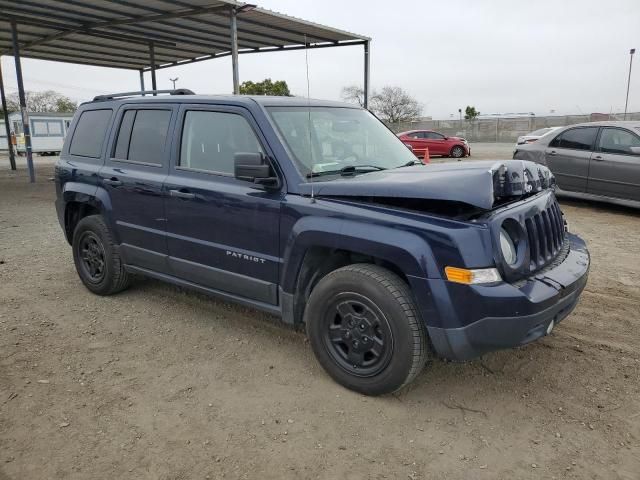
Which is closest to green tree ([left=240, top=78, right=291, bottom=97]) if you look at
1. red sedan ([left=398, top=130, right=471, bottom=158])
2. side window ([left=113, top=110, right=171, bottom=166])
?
red sedan ([left=398, top=130, right=471, bottom=158])

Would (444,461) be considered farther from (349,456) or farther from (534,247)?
(534,247)

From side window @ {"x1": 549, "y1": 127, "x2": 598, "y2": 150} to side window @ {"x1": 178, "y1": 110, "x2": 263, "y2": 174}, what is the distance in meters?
7.55

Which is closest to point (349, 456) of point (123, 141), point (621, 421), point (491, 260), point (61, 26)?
point (491, 260)

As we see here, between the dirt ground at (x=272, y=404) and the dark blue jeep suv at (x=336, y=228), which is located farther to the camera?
the dark blue jeep suv at (x=336, y=228)

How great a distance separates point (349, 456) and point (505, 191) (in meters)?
1.72

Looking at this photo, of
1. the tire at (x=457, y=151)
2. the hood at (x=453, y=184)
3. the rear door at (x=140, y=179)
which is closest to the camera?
the hood at (x=453, y=184)

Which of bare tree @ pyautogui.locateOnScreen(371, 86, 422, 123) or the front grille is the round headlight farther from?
bare tree @ pyautogui.locateOnScreen(371, 86, 422, 123)

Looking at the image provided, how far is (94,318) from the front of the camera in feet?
14.6

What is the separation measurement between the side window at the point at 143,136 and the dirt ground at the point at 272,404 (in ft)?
4.65

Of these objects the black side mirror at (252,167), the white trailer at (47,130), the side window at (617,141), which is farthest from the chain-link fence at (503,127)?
the black side mirror at (252,167)

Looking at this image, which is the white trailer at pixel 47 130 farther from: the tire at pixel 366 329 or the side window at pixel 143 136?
the tire at pixel 366 329

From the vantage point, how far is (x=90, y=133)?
4.95 metres

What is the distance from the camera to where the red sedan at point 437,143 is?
75.6 ft

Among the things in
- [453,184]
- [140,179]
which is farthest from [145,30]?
[453,184]
